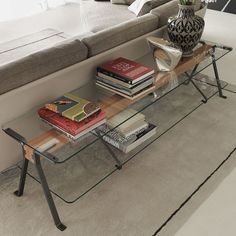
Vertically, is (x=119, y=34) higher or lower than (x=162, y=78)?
higher

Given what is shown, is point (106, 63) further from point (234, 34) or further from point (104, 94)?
point (234, 34)

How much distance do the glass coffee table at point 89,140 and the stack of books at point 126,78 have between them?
42 millimetres

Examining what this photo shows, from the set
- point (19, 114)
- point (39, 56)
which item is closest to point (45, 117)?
point (19, 114)

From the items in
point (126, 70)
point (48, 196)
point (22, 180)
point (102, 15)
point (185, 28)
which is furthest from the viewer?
point (102, 15)

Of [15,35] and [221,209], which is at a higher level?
[15,35]

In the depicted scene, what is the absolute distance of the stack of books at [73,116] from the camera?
6.00 feet

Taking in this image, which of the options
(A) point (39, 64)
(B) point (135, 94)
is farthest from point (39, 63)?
(B) point (135, 94)

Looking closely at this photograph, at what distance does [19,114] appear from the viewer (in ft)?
6.58

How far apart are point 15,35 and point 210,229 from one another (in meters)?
2.73

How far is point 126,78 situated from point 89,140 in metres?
0.49

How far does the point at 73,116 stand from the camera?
1.85m

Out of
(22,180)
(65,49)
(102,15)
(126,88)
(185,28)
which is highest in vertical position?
(65,49)

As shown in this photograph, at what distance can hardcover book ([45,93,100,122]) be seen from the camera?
187 cm

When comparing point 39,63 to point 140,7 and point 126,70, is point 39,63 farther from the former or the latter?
point 140,7
